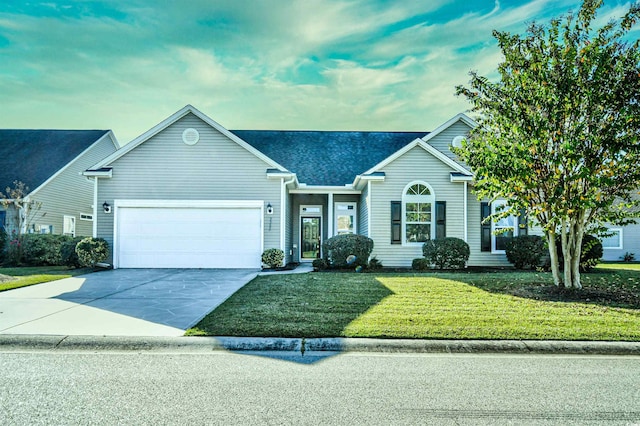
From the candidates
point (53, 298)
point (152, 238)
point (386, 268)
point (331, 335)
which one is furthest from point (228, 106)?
point (331, 335)

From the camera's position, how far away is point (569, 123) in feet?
27.0

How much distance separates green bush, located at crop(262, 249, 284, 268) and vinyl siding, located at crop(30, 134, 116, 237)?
9.76 meters

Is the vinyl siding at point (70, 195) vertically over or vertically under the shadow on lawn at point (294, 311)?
over

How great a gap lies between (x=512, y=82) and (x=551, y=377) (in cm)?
640

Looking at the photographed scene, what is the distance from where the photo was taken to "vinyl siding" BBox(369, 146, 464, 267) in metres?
14.4

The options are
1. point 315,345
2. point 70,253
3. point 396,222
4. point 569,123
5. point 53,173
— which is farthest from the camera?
point 53,173

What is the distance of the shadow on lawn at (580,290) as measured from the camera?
7620mm

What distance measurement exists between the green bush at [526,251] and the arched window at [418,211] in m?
2.92

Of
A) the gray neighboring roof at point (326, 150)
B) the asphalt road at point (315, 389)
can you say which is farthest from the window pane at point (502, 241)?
the asphalt road at point (315, 389)

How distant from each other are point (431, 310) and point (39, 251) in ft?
52.3

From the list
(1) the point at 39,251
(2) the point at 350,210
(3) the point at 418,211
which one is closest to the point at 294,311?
(3) the point at 418,211

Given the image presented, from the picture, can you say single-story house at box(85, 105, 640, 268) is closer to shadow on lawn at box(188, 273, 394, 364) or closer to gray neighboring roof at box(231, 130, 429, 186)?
gray neighboring roof at box(231, 130, 429, 186)

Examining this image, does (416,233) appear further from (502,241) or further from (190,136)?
(190,136)

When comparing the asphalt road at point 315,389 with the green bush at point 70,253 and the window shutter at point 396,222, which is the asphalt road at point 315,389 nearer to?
the window shutter at point 396,222
